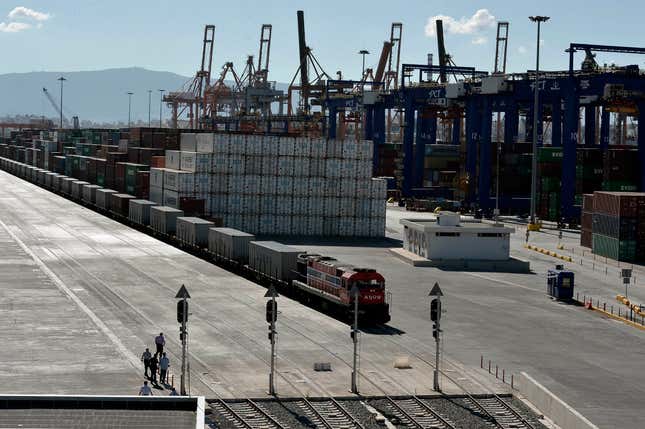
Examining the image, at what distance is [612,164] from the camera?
12275cm

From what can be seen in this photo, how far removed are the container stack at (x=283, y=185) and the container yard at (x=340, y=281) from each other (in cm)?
16

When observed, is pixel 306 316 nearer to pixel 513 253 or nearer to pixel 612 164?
pixel 513 253

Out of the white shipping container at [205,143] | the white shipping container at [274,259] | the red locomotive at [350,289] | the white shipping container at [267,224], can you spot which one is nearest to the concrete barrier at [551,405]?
the red locomotive at [350,289]

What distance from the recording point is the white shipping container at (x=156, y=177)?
111637 millimetres

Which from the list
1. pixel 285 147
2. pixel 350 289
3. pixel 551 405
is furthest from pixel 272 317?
pixel 285 147

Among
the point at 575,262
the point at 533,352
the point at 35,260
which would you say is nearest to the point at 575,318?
the point at 533,352

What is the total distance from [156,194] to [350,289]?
6211 cm

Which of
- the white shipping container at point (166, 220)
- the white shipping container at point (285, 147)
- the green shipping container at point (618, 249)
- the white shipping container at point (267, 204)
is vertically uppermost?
the white shipping container at point (285, 147)

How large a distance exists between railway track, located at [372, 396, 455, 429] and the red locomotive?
43.9 ft

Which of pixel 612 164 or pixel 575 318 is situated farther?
pixel 612 164

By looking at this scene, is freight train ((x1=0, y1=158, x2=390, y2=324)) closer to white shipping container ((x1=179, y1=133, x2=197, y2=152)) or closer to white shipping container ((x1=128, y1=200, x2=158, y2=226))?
white shipping container ((x1=128, y1=200, x2=158, y2=226))

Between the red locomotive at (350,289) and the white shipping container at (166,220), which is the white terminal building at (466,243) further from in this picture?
the red locomotive at (350,289)

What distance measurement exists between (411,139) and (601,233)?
70.4 metres

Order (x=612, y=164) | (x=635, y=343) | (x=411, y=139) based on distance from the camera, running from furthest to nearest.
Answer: (x=411, y=139), (x=612, y=164), (x=635, y=343)
